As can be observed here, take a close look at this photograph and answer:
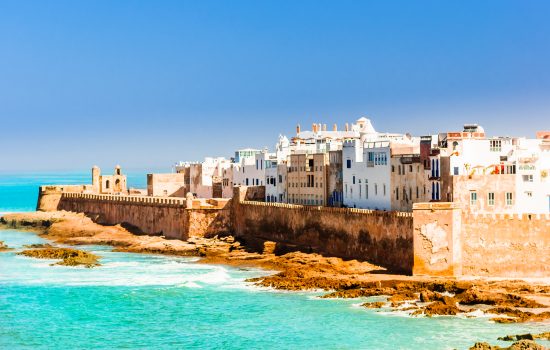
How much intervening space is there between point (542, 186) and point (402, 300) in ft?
41.8

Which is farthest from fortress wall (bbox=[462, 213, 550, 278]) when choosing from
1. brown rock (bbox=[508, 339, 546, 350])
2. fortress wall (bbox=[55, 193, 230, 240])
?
fortress wall (bbox=[55, 193, 230, 240])

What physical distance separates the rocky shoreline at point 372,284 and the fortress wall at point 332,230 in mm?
1025

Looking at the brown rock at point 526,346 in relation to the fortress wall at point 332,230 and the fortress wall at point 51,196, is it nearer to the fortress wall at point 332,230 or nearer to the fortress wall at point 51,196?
the fortress wall at point 332,230

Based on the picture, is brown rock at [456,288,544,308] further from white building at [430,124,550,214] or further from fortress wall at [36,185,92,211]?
fortress wall at [36,185,92,211]

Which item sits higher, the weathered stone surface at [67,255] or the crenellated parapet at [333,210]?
the crenellated parapet at [333,210]

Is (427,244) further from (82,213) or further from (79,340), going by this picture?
(82,213)

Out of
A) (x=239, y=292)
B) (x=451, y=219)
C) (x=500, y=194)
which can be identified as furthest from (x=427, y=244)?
(x=239, y=292)

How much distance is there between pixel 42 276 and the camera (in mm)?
60719

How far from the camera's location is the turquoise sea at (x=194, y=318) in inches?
1650

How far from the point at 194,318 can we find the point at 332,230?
17.1 m

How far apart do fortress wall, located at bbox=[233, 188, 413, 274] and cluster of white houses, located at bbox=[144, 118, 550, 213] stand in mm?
2610

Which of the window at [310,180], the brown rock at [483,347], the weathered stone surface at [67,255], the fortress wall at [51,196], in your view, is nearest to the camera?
the brown rock at [483,347]

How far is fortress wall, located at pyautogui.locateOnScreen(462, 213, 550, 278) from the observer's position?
172 feet

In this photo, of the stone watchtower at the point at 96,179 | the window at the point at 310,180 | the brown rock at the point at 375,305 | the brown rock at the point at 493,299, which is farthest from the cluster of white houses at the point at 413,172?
the stone watchtower at the point at 96,179
